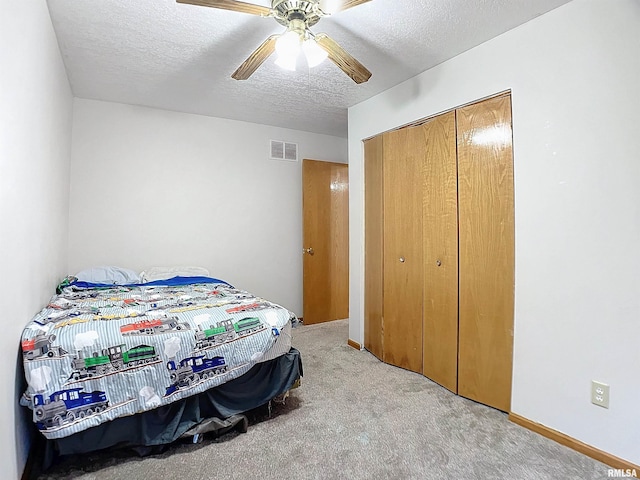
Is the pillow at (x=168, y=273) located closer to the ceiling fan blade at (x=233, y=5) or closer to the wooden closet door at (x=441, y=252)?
the wooden closet door at (x=441, y=252)

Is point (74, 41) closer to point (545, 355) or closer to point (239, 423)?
point (239, 423)

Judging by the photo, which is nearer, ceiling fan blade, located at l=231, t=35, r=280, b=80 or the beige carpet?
the beige carpet

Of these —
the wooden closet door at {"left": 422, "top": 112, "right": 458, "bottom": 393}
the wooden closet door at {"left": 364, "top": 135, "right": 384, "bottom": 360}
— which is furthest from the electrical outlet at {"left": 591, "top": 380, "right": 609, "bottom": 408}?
the wooden closet door at {"left": 364, "top": 135, "right": 384, "bottom": 360}

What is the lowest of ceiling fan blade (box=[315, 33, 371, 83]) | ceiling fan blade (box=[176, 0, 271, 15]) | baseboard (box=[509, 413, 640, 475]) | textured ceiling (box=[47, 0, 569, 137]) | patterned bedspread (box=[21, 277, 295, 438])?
baseboard (box=[509, 413, 640, 475])

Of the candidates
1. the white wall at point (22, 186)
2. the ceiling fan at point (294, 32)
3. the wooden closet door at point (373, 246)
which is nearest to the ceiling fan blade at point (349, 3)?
the ceiling fan at point (294, 32)

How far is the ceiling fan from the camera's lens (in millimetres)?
1520

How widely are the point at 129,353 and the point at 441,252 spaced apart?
2.08 meters

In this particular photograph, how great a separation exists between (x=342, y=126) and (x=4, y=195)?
340cm

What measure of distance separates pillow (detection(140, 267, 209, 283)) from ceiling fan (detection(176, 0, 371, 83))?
2027 millimetres

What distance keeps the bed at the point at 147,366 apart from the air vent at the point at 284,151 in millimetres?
2327

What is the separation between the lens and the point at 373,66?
8.31ft

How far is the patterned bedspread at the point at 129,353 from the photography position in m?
1.50

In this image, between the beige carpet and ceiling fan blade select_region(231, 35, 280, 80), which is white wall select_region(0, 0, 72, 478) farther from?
ceiling fan blade select_region(231, 35, 280, 80)

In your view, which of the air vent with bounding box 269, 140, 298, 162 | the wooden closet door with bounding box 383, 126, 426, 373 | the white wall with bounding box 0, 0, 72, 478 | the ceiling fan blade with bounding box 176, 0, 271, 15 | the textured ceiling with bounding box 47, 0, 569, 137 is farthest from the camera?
the air vent with bounding box 269, 140, 298, 162
